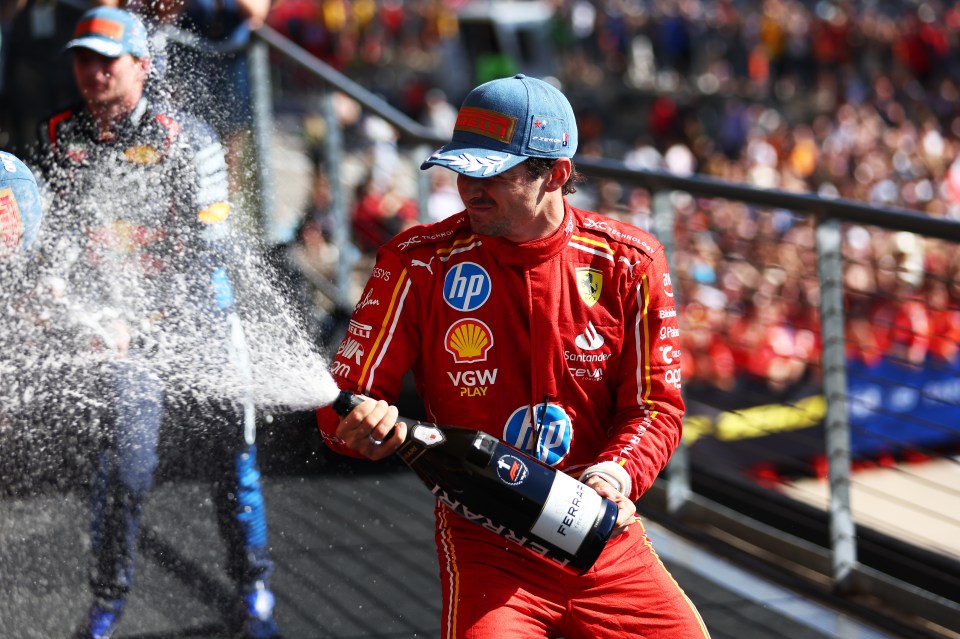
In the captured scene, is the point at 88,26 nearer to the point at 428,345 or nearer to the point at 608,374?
the point at 428,345

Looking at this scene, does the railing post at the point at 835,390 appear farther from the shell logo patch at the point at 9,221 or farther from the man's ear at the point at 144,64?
the shell logo patch at the point at 9,221

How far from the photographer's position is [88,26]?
3.91 metres

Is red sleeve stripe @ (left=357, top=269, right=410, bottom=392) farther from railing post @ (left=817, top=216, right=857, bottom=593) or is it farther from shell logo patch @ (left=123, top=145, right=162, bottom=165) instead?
railing post @ (left=817, top=216, right=857, bottom=593)

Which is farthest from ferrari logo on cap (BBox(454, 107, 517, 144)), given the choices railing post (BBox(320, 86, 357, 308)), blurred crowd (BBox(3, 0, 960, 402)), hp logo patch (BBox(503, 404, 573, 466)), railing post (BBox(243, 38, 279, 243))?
blurred crowd (BBox(3, 0, 960, 402))

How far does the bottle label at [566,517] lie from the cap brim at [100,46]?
2275 mm

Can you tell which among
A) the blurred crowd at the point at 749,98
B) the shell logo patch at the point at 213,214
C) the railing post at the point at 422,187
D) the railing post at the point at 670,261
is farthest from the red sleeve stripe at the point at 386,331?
the blurred crowd at the point at 749,98

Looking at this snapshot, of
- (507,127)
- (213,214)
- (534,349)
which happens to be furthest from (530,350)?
(213,214)

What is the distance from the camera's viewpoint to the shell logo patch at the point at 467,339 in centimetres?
293

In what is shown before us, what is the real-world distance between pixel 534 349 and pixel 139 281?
1.80m

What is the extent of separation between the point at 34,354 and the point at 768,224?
32.7ft

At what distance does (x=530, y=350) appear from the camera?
293 centimetres

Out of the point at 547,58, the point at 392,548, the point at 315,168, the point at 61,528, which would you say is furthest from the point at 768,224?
the point at 547,58

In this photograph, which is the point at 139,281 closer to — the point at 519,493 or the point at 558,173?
the point at 558,173

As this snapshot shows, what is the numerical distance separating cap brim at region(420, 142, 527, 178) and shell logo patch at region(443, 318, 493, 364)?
1.37 ft
